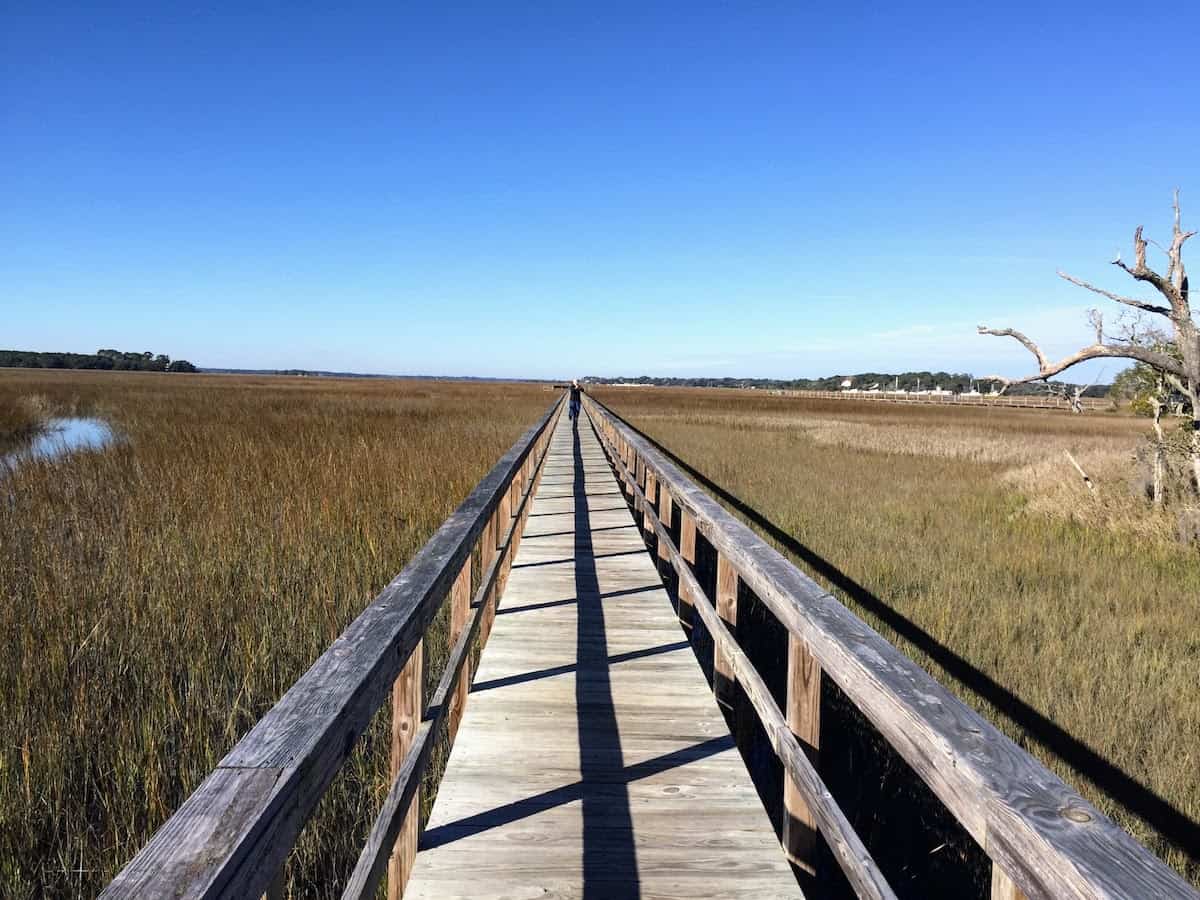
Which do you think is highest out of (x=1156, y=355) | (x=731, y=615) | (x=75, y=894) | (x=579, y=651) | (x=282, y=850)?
(x=1156, y=355)

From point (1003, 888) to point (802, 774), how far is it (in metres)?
0.79

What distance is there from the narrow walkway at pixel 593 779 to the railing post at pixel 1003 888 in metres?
1.11

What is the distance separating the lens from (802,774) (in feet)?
5.93

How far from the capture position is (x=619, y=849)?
2176mm

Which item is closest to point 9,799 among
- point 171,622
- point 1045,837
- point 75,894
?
point 75,894

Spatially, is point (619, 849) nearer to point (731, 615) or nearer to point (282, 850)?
point (731, 615)

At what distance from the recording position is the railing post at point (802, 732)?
2020mm

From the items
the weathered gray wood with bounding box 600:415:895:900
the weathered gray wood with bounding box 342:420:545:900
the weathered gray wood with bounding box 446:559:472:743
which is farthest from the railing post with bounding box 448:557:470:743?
the weathered gray wood with bounding box 600:415:895:900

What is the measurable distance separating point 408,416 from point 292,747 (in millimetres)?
22812

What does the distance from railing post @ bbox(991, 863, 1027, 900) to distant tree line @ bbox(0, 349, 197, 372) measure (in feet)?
464

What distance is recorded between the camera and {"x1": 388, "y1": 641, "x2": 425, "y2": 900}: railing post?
75.7 inches

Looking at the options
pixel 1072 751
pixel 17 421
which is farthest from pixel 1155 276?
pixel 17 421

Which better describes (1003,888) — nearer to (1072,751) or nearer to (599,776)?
(599,776)

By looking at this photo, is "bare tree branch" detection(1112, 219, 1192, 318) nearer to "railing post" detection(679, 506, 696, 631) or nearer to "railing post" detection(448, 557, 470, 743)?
"railing post" detection(679, 506, 696, 631)
